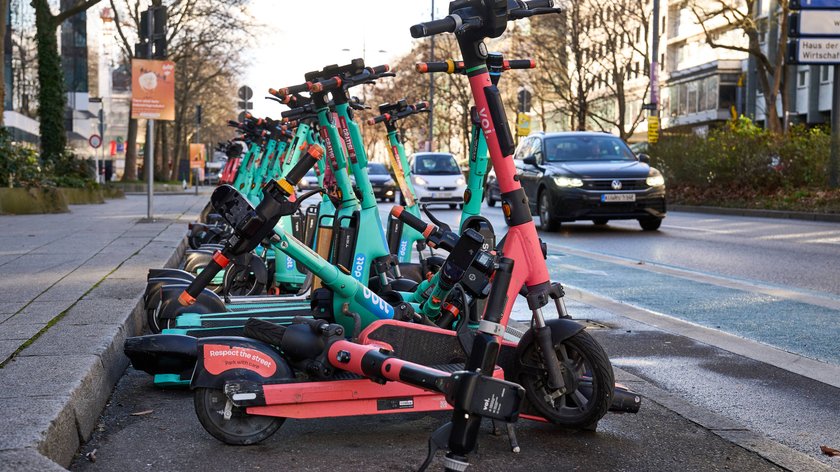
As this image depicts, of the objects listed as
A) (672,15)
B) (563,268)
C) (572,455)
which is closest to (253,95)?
(563,268)

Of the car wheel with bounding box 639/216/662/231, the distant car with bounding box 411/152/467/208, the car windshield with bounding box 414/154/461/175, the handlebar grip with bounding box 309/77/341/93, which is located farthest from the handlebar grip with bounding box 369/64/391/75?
the car windshield with bounding box 414/154/461/175

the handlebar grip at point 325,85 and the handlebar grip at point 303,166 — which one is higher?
the handlebar grip at point 325,85

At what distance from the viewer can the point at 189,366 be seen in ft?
16.8

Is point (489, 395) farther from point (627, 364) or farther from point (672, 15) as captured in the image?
point (672, 15)

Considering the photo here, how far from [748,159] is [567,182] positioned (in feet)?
35.7

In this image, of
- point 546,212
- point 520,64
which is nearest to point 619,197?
point 546,212

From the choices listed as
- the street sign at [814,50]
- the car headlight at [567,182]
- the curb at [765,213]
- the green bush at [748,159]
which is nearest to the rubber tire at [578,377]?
the car headlight at [567,182]

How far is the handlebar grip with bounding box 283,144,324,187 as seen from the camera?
438 centimetres

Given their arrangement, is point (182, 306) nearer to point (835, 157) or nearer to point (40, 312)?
point (40, 312)

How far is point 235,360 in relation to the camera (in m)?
4.23

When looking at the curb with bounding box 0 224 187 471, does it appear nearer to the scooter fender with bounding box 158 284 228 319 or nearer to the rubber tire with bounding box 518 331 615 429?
Result: the scooter fender with bounding box 158 284 228 319

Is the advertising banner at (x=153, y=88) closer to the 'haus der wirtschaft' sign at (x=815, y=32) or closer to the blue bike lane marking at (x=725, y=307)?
the blue bike lane marking at (x=725, y=307)

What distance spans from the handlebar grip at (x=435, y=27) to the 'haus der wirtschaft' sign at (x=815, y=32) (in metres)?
23.3

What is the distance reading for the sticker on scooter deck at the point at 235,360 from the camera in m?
4.21
